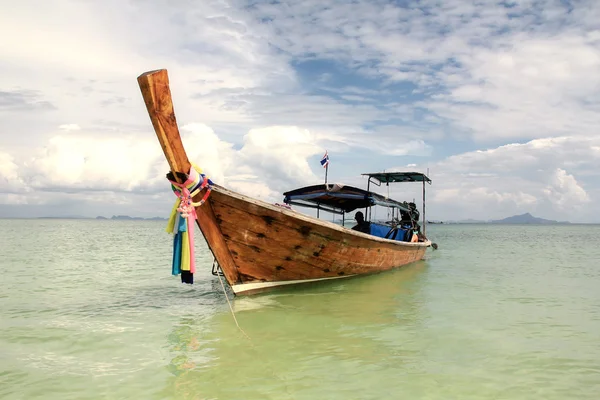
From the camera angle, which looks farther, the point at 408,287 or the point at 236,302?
the point at 408,287

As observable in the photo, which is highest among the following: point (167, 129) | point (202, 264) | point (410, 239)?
point (167, 129)

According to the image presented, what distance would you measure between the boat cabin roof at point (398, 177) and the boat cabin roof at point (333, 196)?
227 cm

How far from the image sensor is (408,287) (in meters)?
10.9

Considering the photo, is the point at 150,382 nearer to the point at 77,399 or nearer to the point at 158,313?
the point at 77,399

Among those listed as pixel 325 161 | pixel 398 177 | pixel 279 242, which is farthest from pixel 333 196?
pixel 398 177

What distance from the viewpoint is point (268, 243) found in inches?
317

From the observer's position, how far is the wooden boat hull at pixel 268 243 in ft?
24.6

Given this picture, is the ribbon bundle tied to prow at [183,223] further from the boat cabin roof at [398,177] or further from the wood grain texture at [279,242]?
the boat cabin roof at [398,177]

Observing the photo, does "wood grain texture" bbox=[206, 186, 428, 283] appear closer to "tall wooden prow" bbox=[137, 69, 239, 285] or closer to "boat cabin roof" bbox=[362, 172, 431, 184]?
"tall wooden prow" bbox=[137, 69, 239, 285]

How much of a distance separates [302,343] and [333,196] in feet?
19.8

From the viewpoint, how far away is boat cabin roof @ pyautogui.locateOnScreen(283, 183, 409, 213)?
10.5 meters

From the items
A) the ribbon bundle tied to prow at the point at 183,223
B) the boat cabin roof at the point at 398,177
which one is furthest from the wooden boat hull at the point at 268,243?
the boat cabin roof at the point at 398,177

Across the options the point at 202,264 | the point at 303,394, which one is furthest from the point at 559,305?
the point at 202,264

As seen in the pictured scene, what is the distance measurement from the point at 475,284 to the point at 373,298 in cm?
417
